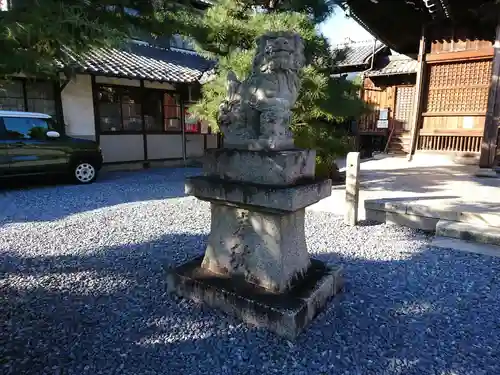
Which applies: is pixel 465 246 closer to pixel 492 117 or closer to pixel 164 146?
pixel 492 117

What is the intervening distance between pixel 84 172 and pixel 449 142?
29.8 feet

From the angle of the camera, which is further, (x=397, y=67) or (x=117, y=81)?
(x=397, y=67)

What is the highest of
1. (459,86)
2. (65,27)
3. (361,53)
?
(361,53)

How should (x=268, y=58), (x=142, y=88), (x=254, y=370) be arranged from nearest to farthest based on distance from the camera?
(x=254, y=370)
(x=268, y=58)
(x=142, y=88)

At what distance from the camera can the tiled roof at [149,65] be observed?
8.69 meters

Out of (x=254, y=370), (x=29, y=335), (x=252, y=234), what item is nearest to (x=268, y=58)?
(x=252, y=234)

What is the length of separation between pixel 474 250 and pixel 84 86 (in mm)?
9514

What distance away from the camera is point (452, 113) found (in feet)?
27.6

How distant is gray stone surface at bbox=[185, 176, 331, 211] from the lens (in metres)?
2.16

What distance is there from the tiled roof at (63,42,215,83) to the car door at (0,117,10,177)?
2169 millimetres

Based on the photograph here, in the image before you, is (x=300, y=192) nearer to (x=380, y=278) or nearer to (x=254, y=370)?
(x=254, y=370)

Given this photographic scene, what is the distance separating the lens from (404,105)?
11.9 m

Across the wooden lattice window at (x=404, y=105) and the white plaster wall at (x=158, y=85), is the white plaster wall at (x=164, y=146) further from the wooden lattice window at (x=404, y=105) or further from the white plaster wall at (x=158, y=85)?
the wooden lattice window at (x=404, y=105)

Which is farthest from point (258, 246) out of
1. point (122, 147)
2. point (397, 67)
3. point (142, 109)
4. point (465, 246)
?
point (397, 67)
